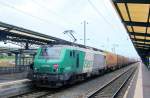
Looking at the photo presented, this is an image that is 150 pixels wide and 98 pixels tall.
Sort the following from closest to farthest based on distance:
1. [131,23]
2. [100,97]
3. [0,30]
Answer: [100,97] → [131,23] → [0,30]

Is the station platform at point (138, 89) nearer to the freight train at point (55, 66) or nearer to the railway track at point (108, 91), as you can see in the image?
the railway track at point (108, 91)

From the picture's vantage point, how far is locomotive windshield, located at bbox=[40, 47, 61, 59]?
18892 mm

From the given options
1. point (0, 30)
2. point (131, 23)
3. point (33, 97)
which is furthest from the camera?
point (0, 30)

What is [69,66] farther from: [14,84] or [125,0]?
[125,0]

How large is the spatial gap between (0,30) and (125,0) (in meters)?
12.8

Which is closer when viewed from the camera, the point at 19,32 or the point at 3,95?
the point at 3,95

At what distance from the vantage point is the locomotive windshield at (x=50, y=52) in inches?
744

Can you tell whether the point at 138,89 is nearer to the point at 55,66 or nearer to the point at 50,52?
the point at 55,66

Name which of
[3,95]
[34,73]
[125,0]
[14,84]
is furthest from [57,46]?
[125,0]

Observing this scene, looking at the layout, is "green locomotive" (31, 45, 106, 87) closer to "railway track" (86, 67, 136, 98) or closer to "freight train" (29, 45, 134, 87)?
"freight train" (29, 45, 134, 87)

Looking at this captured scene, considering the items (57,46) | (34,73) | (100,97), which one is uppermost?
(57,46)

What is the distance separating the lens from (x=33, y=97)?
613 inches

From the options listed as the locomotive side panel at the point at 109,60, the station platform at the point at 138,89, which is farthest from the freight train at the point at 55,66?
the locomotive side panel at the point at 109,60

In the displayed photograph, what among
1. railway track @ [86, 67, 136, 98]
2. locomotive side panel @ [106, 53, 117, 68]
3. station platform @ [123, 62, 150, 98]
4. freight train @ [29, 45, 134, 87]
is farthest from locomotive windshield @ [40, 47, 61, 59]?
locomotive side panel @ [106, 53, 117, 68]
